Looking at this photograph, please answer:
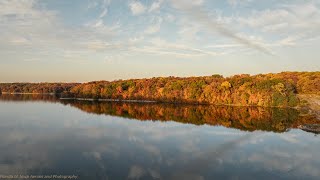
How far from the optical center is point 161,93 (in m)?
115

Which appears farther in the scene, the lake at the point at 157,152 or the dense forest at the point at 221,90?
the dense forest at the point at 221,90

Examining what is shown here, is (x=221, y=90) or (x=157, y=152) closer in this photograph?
(x=157, y=152)

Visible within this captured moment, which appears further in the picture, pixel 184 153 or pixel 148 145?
pixel 148 145

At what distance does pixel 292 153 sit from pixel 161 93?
277 ft

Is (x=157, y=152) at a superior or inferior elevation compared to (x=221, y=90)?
inferior

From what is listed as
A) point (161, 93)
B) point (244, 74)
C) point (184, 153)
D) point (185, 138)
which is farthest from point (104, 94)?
point (184, 153)

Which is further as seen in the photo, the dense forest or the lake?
the dense forest

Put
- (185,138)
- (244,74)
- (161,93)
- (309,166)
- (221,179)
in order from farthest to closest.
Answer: (244,74) < (161,93) < (185,138) < (309,166) < (221,179)

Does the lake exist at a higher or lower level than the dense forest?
lower

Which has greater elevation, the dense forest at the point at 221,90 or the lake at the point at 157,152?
the dense forest at the point at 221,90

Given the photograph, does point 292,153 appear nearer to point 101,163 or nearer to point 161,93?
point 101,163

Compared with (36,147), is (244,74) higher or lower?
higher

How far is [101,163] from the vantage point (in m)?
24.5

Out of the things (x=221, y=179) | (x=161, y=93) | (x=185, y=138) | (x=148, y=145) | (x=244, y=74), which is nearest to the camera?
(x=221, y=179)
